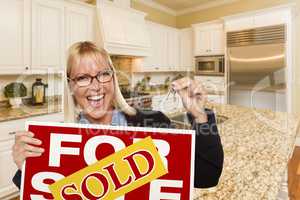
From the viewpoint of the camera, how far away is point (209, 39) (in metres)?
4.22

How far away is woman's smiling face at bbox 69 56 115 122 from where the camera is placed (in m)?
0.85

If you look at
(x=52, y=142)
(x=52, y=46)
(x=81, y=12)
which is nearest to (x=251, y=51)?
(x=81, y=12)

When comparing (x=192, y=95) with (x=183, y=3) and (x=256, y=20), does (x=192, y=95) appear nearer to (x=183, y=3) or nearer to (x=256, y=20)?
(x=256, y=20)

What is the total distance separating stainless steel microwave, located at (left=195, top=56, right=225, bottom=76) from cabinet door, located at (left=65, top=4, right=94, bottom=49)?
91.1 inches

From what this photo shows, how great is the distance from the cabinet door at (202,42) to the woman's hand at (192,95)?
388cm

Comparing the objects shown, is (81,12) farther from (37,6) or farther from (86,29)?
(37,6)

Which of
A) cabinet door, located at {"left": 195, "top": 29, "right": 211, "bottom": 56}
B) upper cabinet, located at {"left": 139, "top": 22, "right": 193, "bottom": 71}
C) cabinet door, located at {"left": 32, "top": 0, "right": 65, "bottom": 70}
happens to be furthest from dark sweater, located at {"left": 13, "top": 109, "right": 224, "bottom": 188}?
cabinet door, located at {"left": 195, "top": 29, "right": 211, "bottom": 56}

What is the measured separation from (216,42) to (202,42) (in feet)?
1.04

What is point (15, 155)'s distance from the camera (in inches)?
24.7

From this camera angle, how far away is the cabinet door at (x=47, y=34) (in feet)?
8.07

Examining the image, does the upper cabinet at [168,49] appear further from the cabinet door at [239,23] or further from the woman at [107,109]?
the woman at [107,109]

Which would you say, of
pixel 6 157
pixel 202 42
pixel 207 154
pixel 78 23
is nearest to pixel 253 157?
pixel 207 154

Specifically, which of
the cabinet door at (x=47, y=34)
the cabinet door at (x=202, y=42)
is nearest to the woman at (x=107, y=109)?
the cabinet door at (x=47, y=34)

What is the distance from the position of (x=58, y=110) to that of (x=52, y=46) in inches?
32.8
